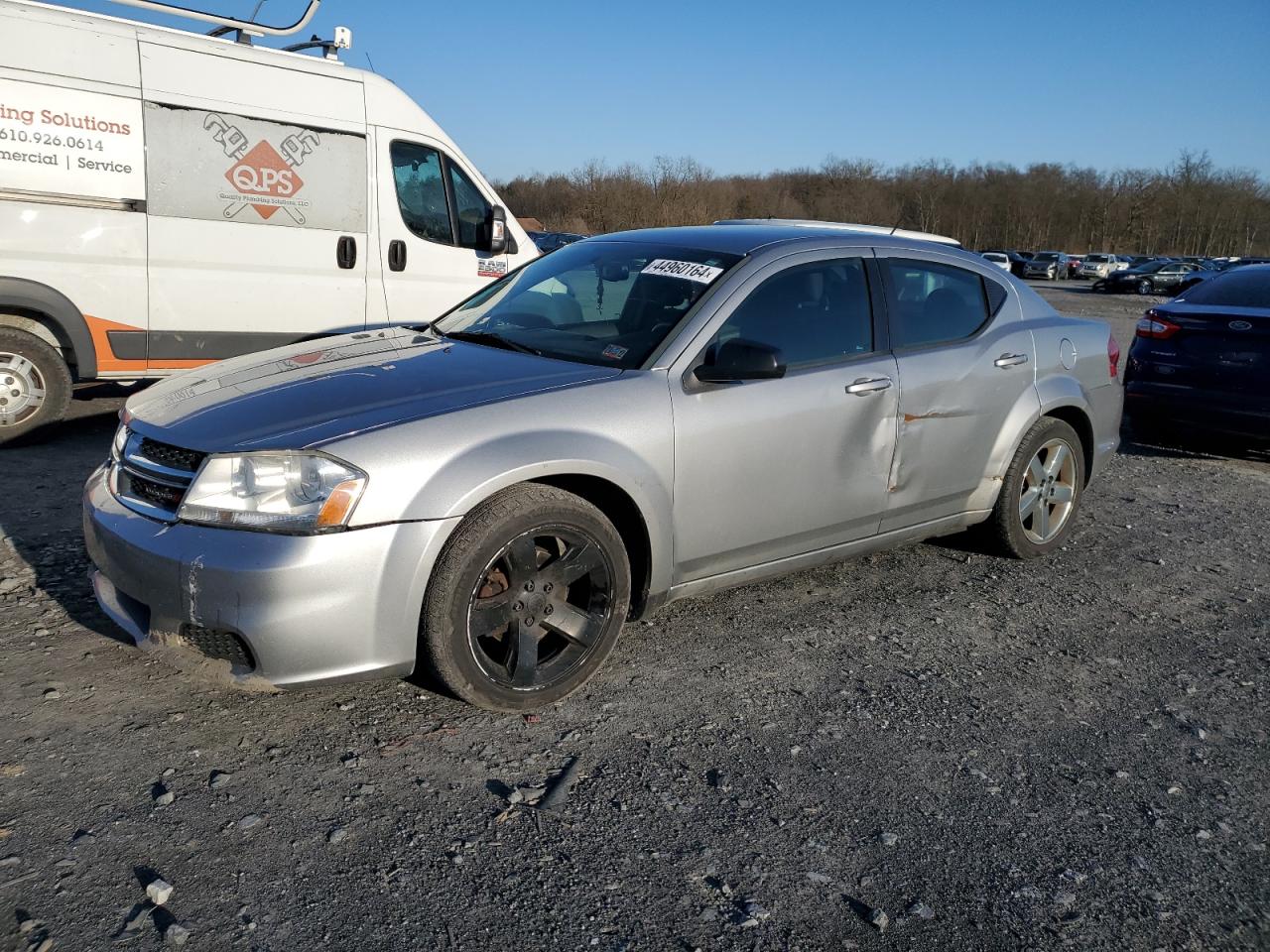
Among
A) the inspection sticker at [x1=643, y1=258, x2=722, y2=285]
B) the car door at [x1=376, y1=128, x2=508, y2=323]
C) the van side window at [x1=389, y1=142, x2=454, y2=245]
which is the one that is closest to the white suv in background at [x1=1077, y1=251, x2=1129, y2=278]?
the car door at [x1=376, y1=128, x2=508, y2=323]

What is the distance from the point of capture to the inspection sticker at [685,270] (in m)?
4.02

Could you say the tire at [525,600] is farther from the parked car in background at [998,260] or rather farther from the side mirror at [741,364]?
the parked car in background at [998,260]

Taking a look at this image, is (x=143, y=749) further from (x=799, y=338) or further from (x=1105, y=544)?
(x=1105, y=544)

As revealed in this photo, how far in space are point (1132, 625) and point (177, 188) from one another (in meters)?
6.10

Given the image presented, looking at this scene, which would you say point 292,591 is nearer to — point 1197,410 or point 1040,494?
point 1040,494

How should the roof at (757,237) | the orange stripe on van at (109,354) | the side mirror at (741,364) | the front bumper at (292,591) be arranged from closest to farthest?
the front bumper at (292,591) < the side mirror at (741,364) < the roof at (757,237) < the orange stripe on van at (109,354)

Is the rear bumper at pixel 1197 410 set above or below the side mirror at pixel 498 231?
below

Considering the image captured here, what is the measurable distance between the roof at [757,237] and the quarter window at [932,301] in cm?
12

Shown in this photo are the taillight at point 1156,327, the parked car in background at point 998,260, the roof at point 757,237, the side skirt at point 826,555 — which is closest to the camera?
the side skirt at point 826,555

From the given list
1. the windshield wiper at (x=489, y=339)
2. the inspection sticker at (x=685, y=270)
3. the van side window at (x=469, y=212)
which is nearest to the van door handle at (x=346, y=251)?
the van side window at (x=469, y=212)

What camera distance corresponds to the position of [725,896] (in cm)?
250

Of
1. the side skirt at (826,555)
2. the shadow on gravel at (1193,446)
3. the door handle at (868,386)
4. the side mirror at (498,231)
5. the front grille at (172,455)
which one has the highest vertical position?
the side mirror at (498,231)

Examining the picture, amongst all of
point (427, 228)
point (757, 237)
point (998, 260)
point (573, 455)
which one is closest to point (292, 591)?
point (573, 455)

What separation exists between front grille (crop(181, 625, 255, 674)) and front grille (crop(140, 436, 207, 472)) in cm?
49
